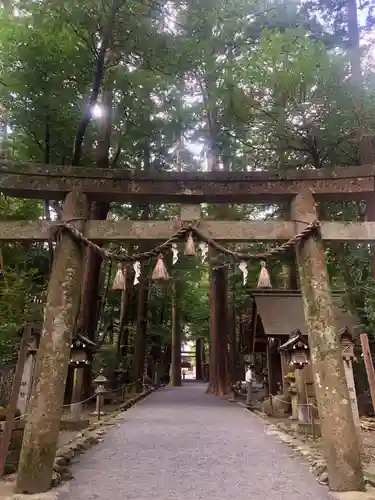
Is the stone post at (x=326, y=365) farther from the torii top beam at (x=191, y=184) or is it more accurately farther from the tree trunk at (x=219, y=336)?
the tree trunk at (x=219, y=336)

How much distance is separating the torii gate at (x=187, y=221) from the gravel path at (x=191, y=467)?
109 centimetres

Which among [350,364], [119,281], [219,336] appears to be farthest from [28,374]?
[219,336]

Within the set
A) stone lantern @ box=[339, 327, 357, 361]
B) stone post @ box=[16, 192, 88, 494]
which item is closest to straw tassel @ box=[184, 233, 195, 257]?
stone post @ box=[16, 192, 88, 494]

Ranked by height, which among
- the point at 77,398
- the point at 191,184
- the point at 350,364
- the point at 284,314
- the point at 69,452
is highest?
the point at 191,184

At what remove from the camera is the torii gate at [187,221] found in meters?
5.43

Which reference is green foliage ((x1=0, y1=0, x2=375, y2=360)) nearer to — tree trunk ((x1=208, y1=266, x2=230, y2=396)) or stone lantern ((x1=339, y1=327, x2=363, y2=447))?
stone lantern ((x1=339, y1=327, x2=363, y2=447))

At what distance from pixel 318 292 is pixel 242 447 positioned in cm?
399

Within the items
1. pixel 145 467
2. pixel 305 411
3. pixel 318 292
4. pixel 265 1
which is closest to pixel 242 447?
pixel 145 467

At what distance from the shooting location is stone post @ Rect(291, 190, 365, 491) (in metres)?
4.99

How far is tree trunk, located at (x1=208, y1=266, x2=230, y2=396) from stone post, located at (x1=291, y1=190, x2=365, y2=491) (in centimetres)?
1448

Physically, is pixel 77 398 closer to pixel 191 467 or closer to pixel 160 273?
pixel 191 467

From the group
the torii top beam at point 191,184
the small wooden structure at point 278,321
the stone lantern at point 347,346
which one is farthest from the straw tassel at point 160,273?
the small wooden structure at point 278,321

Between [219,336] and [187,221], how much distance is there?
15570mm

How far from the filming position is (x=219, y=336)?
69.0 ft
